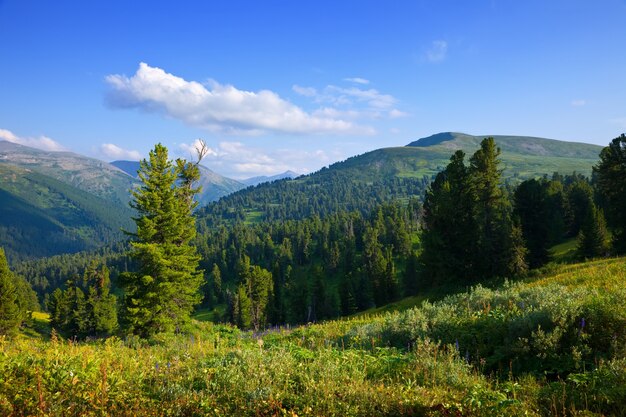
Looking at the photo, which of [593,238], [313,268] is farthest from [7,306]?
[593,238]

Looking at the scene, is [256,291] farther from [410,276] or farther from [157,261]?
[157,261]

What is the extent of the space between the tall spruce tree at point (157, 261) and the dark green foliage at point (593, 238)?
51366 millimetres

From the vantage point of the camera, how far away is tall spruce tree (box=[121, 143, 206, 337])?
21625 mm

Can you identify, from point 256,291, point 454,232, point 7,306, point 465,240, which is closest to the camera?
point 465,240

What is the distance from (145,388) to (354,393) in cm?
380

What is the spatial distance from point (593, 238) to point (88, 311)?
88.6 m

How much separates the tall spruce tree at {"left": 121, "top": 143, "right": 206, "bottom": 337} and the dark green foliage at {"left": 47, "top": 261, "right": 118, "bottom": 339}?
5544cm

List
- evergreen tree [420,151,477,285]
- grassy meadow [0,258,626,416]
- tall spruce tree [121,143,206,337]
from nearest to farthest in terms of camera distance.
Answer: grassy meadow [0,258,626,416] < tall spruce tree [121,143,206,337] < evergreen tree [420,151,477,285]

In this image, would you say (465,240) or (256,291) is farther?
(256,291)

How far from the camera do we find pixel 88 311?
224 ft

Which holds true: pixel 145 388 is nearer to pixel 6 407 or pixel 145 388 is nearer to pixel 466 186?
pixel 6 407

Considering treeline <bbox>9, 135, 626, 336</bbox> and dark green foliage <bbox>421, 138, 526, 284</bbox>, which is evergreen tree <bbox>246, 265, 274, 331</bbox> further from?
dark green foliage <bbox>421, 138, 526, 284</bbox>

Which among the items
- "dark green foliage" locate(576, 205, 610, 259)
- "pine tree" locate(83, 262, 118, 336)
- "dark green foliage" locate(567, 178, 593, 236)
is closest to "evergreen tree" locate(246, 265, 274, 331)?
"pine tree" locate(83, 262, 118, 336)

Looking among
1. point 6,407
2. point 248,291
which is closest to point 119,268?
point 248,291
